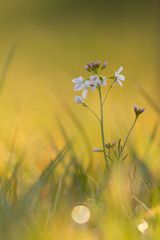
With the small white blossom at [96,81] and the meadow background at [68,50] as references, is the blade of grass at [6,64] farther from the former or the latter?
the meadow background at [68,50]

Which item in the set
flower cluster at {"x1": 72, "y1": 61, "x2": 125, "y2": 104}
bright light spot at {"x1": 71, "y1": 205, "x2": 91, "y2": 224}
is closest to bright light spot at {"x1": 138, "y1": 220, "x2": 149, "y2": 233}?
bright light spot at {"x1": 71, "y1": 205, "x2": 91, "y2": 224}

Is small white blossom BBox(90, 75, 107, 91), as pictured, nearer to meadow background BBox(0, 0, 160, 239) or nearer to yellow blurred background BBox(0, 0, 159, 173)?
meadow background BBox(0, 0, 160, 239)

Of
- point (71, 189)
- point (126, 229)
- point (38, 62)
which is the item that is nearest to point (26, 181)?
point (71, 189)

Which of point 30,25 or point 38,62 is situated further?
point 30,25

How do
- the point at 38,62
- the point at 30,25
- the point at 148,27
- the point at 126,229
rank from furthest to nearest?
the point at 30,25 < the point at 148,27 < the point at 38,62 < the point at 126,229

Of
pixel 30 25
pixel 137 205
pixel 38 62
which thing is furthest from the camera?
pixel 30 25

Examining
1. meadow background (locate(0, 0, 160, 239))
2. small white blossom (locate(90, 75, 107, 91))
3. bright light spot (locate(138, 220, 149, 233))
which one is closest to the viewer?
A: bright light spot (locate(138, 220, 149, 233))

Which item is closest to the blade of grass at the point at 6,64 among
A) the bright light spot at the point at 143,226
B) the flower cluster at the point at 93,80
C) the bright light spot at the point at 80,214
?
the flower cluster at the point at 93,80

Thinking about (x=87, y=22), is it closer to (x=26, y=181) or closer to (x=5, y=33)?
(x=5, y=33)
